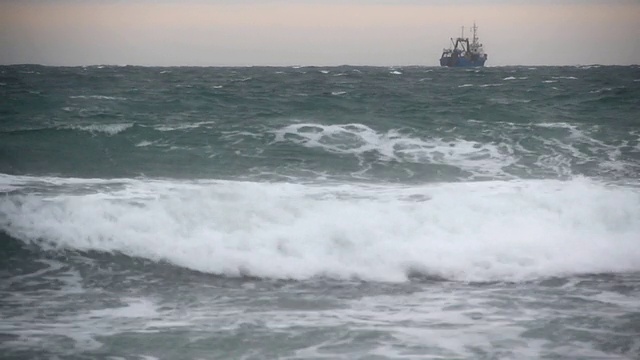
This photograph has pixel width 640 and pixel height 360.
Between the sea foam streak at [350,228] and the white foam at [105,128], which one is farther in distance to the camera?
the white foam at [105,128]

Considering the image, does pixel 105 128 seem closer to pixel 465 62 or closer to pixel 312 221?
pixel 312 221

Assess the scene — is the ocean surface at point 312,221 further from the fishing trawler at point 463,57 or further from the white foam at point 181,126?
the fishing trawler at point 463,57

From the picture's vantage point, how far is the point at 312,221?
25.9 ft

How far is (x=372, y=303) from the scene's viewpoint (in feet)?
19.7

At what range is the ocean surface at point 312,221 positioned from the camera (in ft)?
17.5

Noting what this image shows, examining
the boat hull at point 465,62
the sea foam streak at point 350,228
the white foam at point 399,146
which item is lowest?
the sea foam streak at point 350,228

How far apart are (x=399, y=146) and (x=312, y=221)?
343cm

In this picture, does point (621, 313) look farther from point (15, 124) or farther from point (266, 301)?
point (15, 124)

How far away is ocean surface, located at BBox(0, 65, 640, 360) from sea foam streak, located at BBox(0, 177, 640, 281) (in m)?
0.03

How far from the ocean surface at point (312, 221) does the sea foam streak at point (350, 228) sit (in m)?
0.03

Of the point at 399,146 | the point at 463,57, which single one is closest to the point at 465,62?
the point at 463,57

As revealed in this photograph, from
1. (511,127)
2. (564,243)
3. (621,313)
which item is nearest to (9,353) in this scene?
(621,313)

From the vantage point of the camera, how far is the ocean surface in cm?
532

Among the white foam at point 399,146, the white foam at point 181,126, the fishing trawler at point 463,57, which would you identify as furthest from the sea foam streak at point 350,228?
the fishing trawler at point 463,57
